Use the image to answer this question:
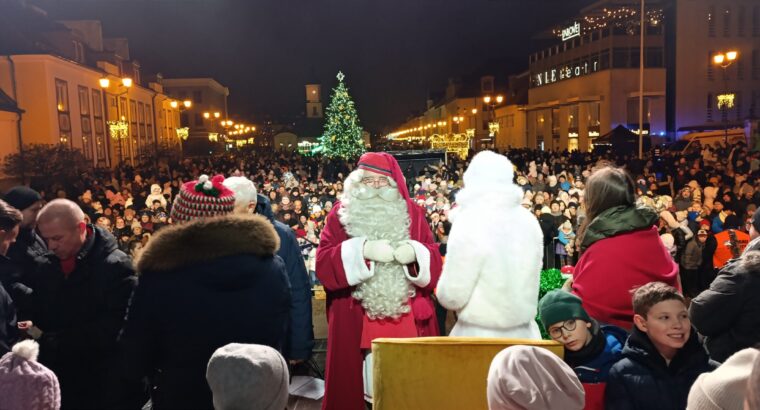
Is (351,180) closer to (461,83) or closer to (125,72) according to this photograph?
(125,72)

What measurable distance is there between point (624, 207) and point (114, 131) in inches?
1084

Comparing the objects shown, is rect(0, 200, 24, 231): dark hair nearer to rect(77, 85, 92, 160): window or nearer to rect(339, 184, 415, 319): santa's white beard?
rect(339, 184, 415, 319): santa's white beard

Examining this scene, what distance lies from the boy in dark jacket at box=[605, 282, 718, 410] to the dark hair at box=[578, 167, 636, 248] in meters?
0.77

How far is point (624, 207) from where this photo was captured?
3.66 meters

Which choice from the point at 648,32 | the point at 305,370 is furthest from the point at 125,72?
the point at 305,370

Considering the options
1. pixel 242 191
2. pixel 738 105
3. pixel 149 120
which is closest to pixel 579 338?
pixel 242 191

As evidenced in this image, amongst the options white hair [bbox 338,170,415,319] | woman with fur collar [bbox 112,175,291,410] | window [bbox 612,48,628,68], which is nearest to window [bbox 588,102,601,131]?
window [bbox 612,48,628,68]

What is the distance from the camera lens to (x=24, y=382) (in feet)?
8.16

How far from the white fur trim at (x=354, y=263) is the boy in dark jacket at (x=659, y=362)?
1.59 metres

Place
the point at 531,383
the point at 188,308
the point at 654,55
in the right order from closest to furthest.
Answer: the point at 531,383
the point at 188,308
the point at 654,55

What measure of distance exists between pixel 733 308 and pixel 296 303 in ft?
8.45

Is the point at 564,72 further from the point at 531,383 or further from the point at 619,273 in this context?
the point at 531,383

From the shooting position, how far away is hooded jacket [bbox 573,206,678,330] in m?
3.56

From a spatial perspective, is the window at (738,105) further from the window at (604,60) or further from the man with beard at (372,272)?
the man with beard at (372,272)
